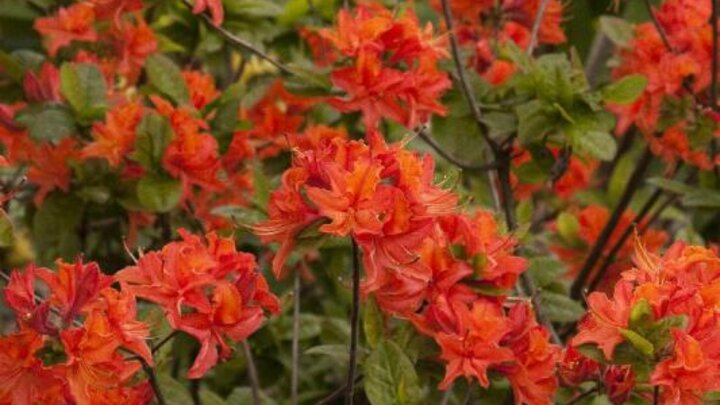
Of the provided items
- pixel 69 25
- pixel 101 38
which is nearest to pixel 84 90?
pixel 69 25

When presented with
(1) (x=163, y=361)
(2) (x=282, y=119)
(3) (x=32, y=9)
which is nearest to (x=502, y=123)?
(2) (x=282, y=119)

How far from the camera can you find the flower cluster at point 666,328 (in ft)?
4.57

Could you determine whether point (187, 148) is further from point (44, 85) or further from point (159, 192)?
point (44, 85)

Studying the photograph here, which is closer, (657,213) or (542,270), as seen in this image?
(542,270)

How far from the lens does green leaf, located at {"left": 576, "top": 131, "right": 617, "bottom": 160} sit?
6.66 ft

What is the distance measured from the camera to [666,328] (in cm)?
140

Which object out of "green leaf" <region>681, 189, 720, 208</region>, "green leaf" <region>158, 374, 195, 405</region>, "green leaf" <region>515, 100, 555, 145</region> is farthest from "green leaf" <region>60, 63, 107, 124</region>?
"green leaf" <region>681, 189, 720, 208</region>

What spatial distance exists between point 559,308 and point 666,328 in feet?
1.99

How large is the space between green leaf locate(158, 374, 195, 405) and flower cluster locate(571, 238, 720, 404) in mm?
538

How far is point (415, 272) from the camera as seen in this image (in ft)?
4.83

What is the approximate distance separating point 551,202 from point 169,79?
1045 millimetres

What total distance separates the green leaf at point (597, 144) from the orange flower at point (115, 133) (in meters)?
0.65

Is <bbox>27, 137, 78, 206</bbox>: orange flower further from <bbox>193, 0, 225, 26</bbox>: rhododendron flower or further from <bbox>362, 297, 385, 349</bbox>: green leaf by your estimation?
<bbox>362, 297, 385, 349</bbox>: green leaf

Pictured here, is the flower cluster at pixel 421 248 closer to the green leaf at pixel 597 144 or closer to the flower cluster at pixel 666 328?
the flower cluster at pixel 666 328
